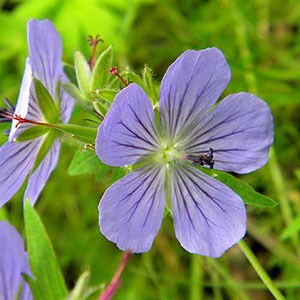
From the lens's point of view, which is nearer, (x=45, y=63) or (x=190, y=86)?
(x=190, y=86)

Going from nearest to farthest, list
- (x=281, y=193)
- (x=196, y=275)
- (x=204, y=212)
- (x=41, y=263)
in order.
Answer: (x=204, y=212), (x=41, y=263), (x=281, y=193), (x=196, y=275)

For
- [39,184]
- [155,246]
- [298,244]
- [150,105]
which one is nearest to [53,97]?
[39,184]

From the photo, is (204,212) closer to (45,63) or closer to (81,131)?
(81,131)

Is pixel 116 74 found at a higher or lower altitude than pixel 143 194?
higher

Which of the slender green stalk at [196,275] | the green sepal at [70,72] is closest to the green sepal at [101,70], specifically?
the green sepal at [70,72]

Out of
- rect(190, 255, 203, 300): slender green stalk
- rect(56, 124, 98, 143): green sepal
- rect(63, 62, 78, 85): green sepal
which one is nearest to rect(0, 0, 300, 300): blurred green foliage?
rect(190, 255, 203, 300): slender green stalk

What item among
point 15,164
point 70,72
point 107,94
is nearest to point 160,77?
point 70,72

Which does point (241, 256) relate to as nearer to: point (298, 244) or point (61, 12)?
point (298, 244)
